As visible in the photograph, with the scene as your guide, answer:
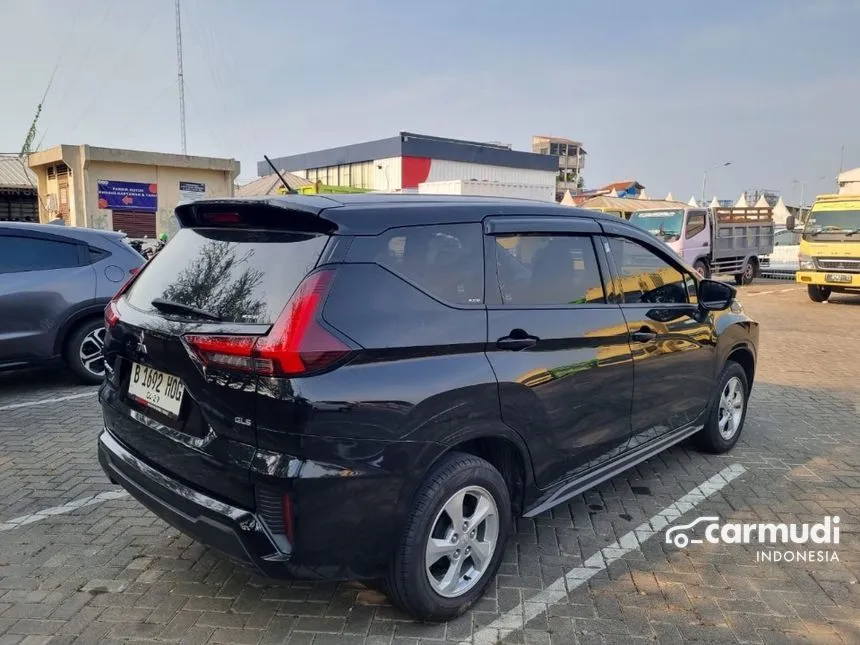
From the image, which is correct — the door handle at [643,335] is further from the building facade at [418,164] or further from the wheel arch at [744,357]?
the building facade at [418,164]

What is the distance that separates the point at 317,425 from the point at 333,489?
256mm

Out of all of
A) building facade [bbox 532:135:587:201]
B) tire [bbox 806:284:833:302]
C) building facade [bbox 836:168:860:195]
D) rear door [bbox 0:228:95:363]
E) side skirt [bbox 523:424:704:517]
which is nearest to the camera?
side skirt [bbox 523:424:704:517]

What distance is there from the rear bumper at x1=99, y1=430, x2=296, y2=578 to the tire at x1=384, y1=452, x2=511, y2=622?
0.46 metres

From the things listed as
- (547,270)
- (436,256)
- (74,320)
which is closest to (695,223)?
(74,320)

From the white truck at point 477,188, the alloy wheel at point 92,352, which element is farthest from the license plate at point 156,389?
the white truck at point 477,188

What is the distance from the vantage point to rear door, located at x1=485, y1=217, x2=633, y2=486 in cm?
296

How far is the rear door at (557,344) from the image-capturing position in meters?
2.96

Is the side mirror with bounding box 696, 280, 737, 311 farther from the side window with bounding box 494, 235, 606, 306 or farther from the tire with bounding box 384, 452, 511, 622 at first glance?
the tire with bounding box 384, 452, 511, 622

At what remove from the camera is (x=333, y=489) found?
7.81ft

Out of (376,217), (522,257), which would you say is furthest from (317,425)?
(522,257)

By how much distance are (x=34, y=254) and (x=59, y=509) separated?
3.44 metres

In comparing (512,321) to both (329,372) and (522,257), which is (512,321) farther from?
(329,372)

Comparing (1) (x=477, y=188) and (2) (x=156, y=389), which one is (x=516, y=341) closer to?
(2) (x=156, y=389)

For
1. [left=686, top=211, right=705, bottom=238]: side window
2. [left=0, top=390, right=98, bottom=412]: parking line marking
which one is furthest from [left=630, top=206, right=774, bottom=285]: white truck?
[left=0, top=390, right=98, bottom=412]: parking line marking
